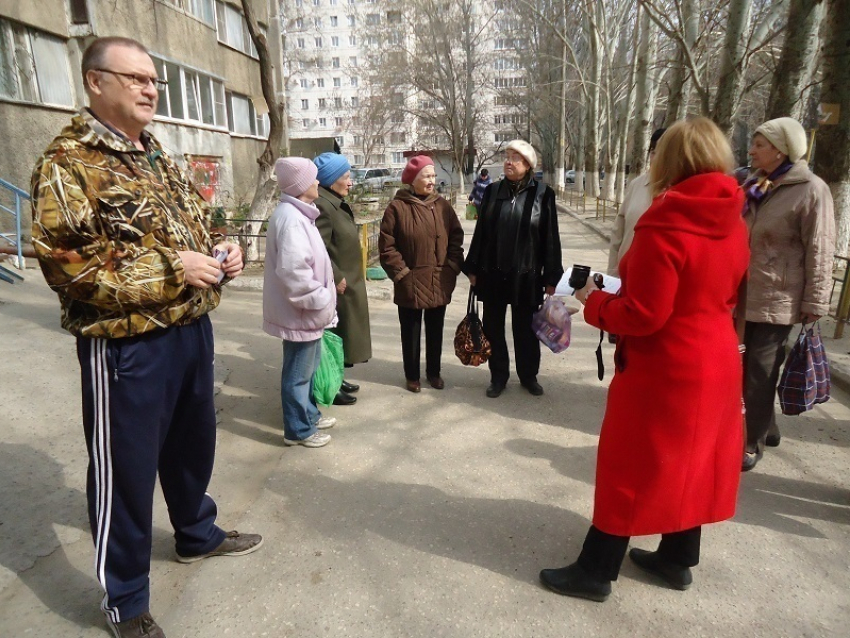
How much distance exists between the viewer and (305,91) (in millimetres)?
64500

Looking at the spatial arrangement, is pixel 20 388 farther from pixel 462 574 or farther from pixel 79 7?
pixel 79 7

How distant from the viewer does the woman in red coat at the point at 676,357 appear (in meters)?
1.94

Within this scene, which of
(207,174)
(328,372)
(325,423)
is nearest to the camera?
(328,372)

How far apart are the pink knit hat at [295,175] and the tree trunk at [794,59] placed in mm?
5662

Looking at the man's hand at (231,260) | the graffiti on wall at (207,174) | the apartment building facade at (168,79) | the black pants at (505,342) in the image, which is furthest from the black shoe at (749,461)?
the graffiti on wall at (207,174)

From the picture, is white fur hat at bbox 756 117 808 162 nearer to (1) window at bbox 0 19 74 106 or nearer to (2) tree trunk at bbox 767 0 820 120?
(2) tree trunk at bbox 767 0 820 120

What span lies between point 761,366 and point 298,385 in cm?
275

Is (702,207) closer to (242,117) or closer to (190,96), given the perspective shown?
(190,96)

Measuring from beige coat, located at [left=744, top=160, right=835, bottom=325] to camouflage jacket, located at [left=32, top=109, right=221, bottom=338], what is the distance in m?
2.97

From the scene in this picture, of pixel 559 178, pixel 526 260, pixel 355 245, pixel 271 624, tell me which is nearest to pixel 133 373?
pixel 271 624

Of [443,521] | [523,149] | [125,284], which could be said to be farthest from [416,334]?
[125,284]

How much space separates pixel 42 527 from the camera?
2799 mm

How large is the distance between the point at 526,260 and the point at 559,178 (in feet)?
93.3

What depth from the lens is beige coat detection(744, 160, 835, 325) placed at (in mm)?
3020
